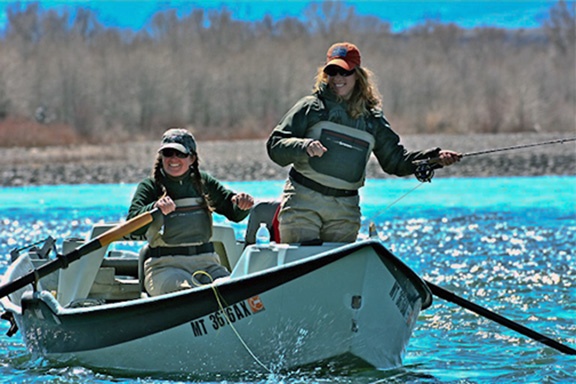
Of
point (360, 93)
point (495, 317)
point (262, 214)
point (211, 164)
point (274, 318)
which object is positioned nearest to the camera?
point (274, 318)

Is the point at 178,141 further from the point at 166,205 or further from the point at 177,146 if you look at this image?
the point at 166,205

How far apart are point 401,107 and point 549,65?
529 inches

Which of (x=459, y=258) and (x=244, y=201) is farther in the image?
(x=459, y=258)

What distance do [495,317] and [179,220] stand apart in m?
2.12

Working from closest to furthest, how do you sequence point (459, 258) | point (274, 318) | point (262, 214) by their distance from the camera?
1. point (274, 318)
2. point (262, 214)
3. point (459, 258)

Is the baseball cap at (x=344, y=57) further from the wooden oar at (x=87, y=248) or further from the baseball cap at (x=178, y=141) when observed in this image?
the wooden oar at (x=87, y=248)

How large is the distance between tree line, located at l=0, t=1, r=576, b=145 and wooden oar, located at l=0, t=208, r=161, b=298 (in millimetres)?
36166

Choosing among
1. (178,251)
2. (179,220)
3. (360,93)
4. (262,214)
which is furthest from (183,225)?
(360,93)

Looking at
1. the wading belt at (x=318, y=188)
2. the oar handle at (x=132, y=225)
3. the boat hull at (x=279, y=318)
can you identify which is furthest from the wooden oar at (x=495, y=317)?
the oar handle at (x=132, y=225)

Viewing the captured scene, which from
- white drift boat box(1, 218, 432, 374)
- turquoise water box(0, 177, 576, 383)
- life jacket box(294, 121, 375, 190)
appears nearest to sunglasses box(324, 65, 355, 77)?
life jacket box(294, 121, 375, 190)

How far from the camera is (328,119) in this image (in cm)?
669

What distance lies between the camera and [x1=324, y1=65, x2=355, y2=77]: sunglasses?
6656 mm

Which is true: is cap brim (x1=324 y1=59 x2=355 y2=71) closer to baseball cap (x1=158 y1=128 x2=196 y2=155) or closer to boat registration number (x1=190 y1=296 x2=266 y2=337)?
baseball cap (x1=158 y1=128 x2=196 y2=155)

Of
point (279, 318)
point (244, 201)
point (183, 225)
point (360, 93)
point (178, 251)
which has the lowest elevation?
point (279, 318)
